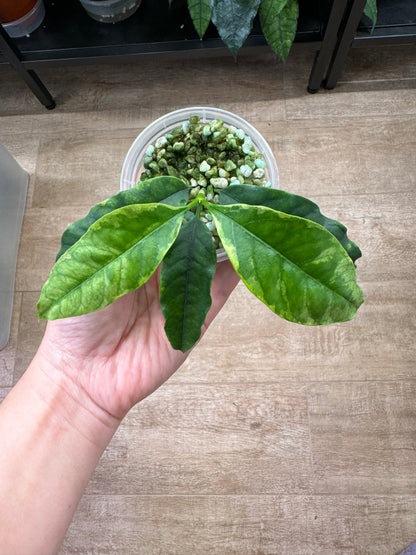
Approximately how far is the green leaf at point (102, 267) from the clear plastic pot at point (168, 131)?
12.9 inches

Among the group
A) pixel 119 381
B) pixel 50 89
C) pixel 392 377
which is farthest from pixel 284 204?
pixel 50 89

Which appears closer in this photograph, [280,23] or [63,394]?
[63,394]

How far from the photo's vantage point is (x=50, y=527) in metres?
0.74

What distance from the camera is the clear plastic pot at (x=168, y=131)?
831 millimetres

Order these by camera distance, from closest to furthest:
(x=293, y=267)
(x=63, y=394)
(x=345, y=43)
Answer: (x=293, y=267)
(x=63, y=394)
(x=345, y=43)

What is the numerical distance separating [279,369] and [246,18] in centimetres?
80

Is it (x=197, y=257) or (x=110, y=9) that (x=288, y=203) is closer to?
(x=197, y=257)

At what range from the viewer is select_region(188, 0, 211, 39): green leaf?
0.97 metres

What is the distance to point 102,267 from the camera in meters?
0.53

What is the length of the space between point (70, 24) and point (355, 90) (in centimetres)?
79

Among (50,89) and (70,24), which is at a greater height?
(70,24)

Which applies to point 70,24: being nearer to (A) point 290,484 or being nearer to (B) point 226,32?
(B) point 226,32

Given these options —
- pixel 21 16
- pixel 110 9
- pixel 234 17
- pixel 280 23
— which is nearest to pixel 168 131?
pixel 234 17

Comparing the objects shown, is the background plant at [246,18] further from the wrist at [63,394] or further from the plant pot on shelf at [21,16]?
the wrist at [63,394]
